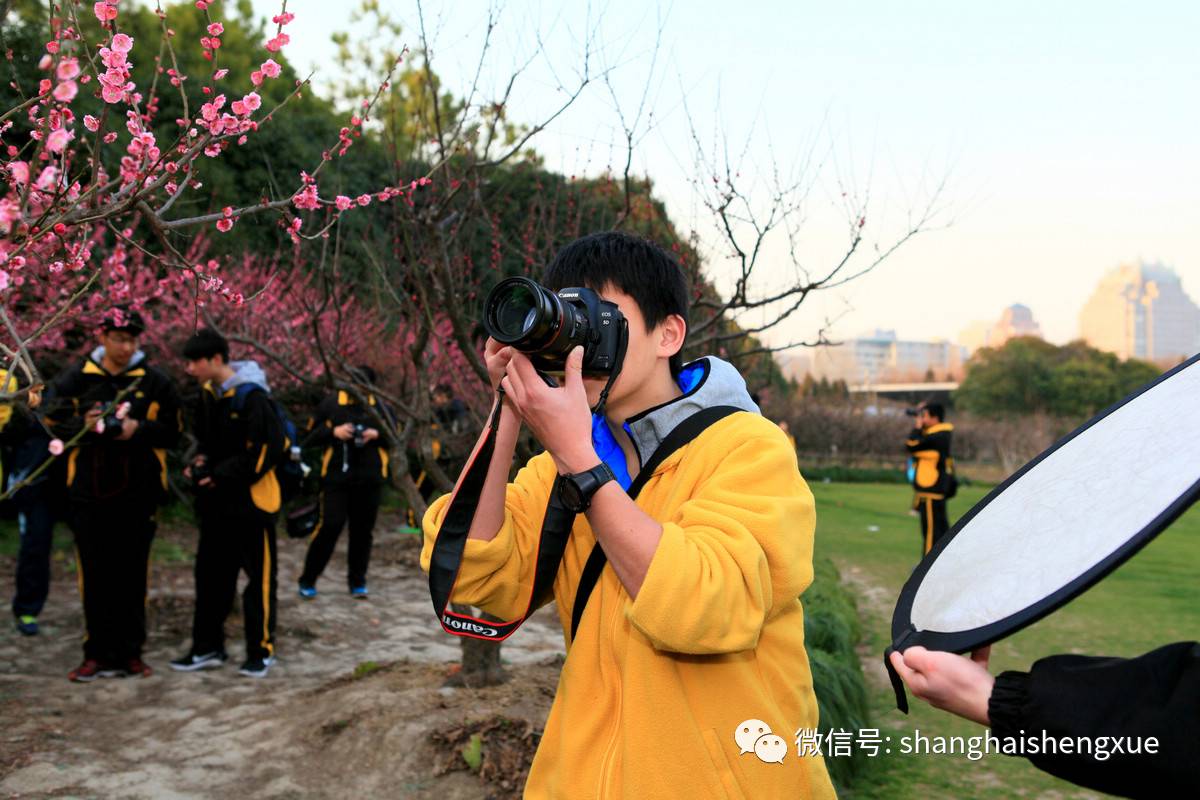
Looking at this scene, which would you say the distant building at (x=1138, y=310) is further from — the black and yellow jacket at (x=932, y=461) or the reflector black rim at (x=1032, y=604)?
the reflector black rim at (x=1032, y=604)

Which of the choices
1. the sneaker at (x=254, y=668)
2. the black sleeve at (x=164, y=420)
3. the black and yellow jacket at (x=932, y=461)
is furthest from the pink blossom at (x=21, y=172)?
the black and yellow jacket at (x=932, y=461)

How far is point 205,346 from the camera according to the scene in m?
5.22

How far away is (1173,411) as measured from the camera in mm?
1171

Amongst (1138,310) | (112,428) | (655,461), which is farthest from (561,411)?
(1138,310)

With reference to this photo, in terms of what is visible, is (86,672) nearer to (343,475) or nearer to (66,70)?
(343,475)

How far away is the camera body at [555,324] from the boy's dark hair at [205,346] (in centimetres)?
398

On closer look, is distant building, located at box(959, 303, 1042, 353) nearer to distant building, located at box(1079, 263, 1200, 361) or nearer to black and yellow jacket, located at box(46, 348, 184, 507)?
distant building, located at box(1079, 263, 1200, 361)

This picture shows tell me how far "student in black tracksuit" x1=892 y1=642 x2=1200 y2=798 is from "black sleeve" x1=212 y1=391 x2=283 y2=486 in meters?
4.65

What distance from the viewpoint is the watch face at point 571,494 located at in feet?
4.94

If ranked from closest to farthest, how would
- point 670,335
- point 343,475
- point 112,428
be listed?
point 670,335
point 112,428
point 343,475

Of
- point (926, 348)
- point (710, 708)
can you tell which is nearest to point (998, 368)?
point (710, 708)

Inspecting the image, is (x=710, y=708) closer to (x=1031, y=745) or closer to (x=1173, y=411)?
(x=1031, y=745)

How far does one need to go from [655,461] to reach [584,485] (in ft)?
0.95

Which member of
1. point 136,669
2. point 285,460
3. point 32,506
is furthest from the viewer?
point 32,506
